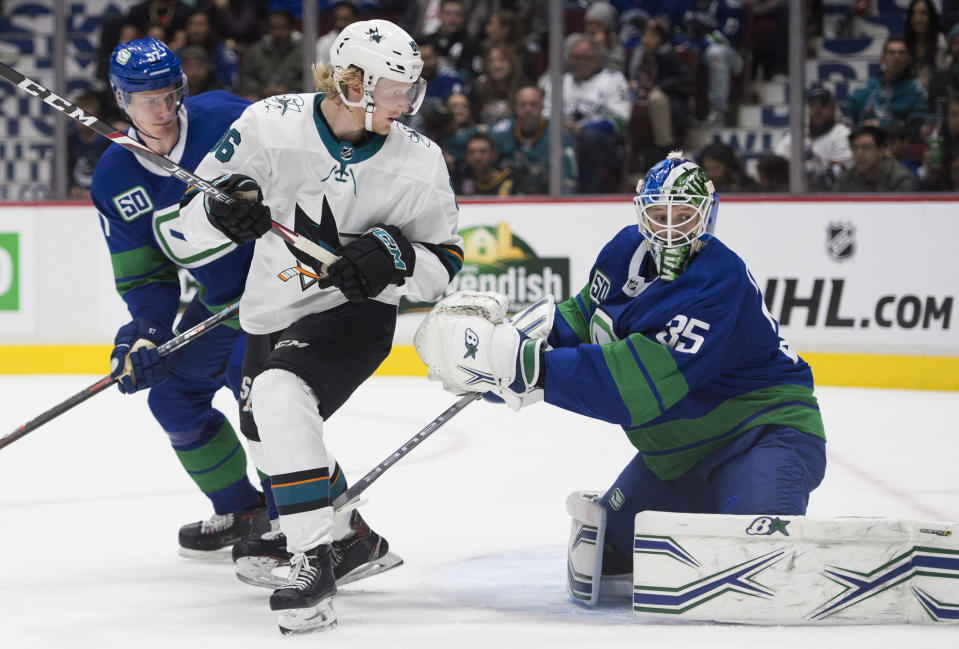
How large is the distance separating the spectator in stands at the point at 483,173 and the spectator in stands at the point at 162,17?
6.23 feet

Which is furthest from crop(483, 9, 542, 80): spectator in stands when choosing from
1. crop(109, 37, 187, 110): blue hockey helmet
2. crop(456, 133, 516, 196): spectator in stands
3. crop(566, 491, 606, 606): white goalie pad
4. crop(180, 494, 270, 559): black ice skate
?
crop(566, 491, 606, 606): white goalie pad

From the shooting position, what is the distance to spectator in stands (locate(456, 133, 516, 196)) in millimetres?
6395

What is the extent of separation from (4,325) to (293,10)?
95.7 inches

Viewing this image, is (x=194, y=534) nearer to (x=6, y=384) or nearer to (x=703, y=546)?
(x=703, y=546)

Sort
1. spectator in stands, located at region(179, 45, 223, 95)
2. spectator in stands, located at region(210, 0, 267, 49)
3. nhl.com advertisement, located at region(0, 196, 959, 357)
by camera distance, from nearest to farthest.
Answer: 1. nhl.com advertisement, located at region(0, 196, 959, 357)
2. spectator in stands, located at region(179, 45, 223, 95)
3. spectator in stands, located at region(210, 0, 267, 49)

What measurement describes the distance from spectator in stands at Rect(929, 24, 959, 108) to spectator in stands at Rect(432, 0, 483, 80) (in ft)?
7.55

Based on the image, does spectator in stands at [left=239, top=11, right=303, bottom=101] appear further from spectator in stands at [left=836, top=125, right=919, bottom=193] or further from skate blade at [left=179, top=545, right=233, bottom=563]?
skate blade at [left=179, top=545, right=233, bottom=563]

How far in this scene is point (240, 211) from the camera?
228 cm

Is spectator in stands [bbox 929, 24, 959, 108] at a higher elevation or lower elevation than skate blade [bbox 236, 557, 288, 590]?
higher

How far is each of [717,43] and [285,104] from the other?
456 centimetres

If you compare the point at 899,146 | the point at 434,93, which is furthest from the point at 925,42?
the point at 434,93

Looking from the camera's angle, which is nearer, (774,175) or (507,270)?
(774,175)

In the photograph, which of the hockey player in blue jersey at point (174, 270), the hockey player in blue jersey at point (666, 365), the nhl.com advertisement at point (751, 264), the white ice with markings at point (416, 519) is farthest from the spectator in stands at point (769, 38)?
the hockey player in blue jersey at point (666, 365)

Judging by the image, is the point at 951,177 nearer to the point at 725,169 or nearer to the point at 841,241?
the point at 841,241
